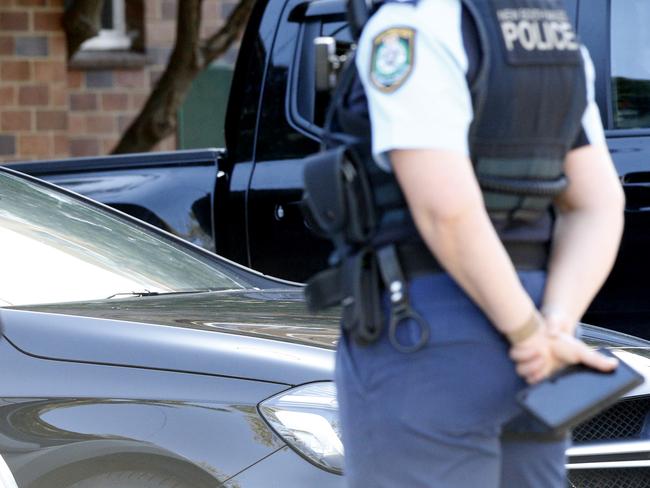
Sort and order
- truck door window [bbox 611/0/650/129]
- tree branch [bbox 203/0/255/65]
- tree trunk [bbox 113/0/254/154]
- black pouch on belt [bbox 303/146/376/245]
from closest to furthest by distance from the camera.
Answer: black pouch on belt [bbox 303/146/376/245] < truck door window [bbox 611/0/650/129] < tree trunk [bbox 113/0/254/154] < tree branch [bbox 203/0/255/65]

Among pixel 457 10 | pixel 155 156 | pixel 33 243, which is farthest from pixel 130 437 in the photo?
pixel 155 156

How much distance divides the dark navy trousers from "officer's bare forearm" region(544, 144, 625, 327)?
0.13 meters

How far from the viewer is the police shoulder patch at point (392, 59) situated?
6.09 ft

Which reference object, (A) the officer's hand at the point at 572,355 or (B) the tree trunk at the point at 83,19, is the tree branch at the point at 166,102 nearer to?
(B) the tree trunk at the point at 83,19

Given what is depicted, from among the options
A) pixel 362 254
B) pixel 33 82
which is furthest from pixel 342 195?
pixel 33 82

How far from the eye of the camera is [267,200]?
207 inches

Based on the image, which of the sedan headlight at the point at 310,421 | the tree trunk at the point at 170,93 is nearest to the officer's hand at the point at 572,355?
the sedan headlight at the point at 310,421

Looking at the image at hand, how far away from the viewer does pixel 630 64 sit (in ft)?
16.1

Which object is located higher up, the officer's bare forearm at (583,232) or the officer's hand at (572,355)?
the officer's bare forearm at (583,232)

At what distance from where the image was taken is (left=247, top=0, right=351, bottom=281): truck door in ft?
17.1

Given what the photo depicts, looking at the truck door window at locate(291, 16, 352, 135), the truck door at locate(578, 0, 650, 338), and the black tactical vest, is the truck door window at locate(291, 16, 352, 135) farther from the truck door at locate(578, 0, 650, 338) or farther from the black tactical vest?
the black tactical vest

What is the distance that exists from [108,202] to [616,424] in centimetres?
275

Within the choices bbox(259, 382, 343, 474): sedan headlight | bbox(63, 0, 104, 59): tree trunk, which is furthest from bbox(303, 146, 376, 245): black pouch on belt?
bbox(63, 0, 104, 59): tree trunk

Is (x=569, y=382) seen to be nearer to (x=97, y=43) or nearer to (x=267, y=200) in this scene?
(x=267, y=200)
